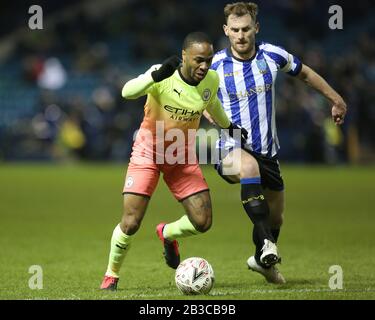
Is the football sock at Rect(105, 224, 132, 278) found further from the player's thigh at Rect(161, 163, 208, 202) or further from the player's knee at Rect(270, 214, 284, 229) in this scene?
the player's knee at Rect(270, 214, 284, 229)

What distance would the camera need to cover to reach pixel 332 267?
30.2ft

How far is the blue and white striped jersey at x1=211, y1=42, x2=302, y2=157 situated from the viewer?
27.6 ft

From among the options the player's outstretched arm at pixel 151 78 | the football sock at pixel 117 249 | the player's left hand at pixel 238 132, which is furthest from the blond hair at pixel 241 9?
the football sock at pixel 117 249

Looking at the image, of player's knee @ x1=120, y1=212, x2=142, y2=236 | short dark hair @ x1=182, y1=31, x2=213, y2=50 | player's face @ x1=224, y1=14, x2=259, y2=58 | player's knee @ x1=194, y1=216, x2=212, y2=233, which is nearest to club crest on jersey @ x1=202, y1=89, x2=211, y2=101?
short dark hair @ x1=182, y1=31, x2=213, y2=50

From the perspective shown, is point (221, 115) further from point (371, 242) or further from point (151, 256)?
point (371, 242)

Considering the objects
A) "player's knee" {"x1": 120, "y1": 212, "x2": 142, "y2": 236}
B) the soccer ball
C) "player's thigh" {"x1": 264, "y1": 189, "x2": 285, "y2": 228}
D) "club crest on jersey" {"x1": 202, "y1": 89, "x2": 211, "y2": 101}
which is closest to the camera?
the soccer ball

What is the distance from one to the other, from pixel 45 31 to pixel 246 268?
2325 centimetres

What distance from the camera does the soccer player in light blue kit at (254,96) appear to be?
8.25 m

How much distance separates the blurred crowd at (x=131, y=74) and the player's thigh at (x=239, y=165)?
16.2m

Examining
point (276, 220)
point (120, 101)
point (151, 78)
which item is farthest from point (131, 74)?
point (151, 78)

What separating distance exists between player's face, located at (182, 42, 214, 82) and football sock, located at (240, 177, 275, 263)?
1.14 m

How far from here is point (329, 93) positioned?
27.5ft
